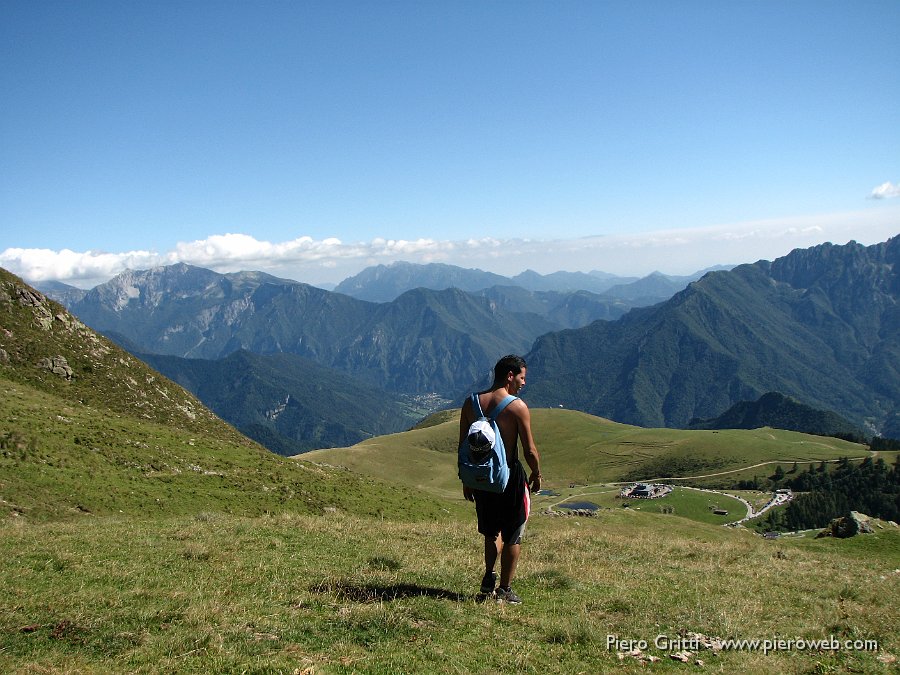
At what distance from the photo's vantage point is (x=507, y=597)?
934 cm

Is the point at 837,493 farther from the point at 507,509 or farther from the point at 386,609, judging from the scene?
the point at 386,609

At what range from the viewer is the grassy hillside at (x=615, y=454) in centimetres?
15375

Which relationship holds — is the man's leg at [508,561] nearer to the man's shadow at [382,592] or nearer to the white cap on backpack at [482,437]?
the man's shadow at [382,592]

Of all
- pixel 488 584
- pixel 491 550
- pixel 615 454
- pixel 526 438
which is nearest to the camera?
pixel 526 438

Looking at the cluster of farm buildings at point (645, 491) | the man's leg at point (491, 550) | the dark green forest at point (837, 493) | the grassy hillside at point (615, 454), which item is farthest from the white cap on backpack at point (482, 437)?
the cluster of farm buildings at point (645, 491)

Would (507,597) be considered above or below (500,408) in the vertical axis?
below

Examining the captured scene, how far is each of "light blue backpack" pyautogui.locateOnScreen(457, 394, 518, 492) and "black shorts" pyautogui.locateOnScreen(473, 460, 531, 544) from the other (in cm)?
37

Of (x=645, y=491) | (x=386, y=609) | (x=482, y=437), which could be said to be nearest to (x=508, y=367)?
(x=482, y=437)

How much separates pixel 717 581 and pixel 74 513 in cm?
2400

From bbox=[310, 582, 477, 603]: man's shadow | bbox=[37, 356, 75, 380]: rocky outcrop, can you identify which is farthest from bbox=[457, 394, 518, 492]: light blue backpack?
bbox=[37, 356, 75, 380]: rocky outcrop

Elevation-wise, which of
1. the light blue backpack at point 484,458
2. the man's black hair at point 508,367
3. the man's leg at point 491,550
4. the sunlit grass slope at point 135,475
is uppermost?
the man's black hair at point 508,367

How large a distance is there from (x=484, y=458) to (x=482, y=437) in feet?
1.12

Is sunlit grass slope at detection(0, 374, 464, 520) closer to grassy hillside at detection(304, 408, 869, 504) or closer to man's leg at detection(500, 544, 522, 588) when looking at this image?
man's leg at detection(500, 544, 522, 588)

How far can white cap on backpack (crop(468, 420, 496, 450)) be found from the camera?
860cm
